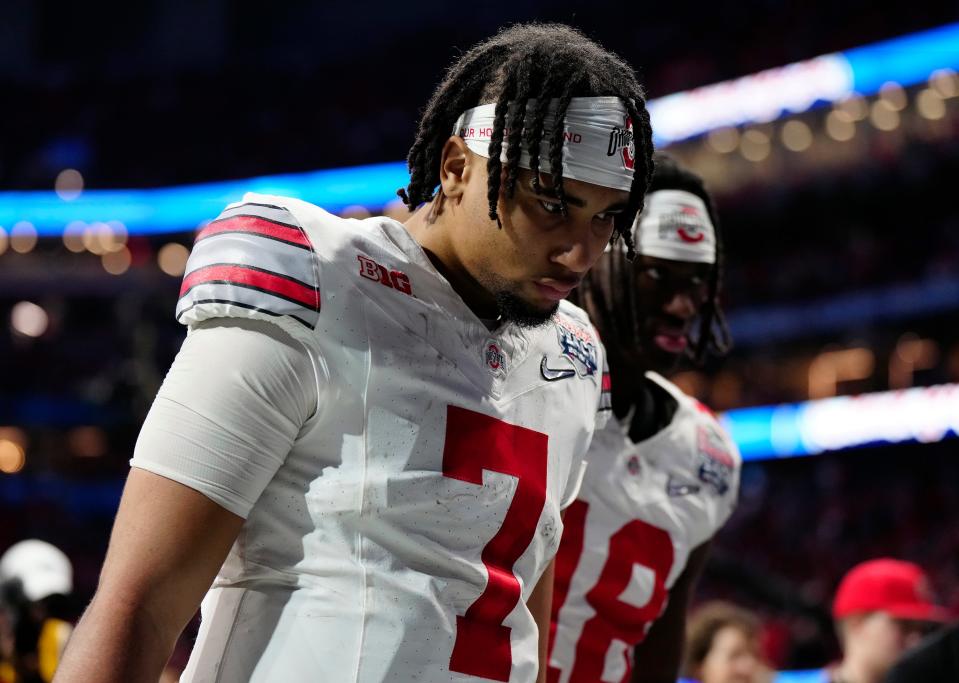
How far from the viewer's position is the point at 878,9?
20703 mm

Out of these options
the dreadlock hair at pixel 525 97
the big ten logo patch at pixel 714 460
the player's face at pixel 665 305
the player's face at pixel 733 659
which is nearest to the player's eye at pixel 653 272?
the player's face at pixel 665 305

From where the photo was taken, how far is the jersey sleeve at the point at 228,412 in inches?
55.7

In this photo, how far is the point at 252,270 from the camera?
4.89 feet

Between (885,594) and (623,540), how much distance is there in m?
1.98

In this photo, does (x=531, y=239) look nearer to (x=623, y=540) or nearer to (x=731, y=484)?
(x=623, y=540)

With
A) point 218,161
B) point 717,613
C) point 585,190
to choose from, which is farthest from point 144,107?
point 585,190

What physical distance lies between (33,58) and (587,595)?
33.0 meters

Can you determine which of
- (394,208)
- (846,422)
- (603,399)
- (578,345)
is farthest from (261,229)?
(394,208)

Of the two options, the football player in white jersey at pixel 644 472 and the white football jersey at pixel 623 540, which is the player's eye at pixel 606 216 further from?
the white football jersey at pixel 623 540

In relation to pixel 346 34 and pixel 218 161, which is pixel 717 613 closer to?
pixel 218 161

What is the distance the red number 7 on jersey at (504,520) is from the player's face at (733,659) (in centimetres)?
277

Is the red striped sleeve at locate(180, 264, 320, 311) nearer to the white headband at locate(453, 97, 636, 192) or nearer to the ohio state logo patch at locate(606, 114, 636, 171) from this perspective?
the white headband at locate(453, 97, 636, 192)

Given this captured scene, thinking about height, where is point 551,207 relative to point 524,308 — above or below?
above

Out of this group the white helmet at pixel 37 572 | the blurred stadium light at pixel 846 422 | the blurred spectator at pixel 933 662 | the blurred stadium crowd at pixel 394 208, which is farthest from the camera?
the blurred stadium crowd at pixel 394 208
